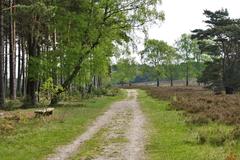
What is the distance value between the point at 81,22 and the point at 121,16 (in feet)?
12.0

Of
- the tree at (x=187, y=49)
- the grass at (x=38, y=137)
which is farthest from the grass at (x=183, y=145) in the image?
the tree at (x=187, y=49)

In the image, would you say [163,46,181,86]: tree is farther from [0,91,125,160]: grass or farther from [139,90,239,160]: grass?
[139,90,239,160]: grass

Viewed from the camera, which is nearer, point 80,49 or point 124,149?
point 124,149

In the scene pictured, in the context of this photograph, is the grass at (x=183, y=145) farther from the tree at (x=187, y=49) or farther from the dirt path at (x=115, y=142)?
the tree at (x=187, y=49)

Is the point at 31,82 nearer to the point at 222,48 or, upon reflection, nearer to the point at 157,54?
the point at 222,48

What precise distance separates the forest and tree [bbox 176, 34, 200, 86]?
42.5 metres

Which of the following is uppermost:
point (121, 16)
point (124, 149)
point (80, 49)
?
point (121, 16)

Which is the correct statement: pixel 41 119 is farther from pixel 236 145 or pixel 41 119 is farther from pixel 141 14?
pixel 141 14

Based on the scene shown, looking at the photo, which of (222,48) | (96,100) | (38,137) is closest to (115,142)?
(38,137)

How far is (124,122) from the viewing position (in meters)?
26.6

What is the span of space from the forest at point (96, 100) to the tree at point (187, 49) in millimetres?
42494

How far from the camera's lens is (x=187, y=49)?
129 meters

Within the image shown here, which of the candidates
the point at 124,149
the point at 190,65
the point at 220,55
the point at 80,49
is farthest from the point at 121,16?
the point at 190,65

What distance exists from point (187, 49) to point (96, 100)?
79.8m
